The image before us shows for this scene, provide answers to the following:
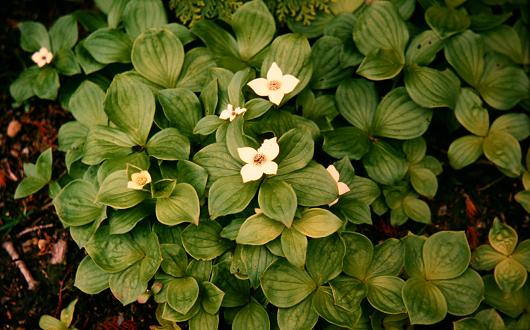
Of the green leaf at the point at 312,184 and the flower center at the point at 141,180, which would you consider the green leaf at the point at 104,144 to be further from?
the green leaf at the point at 312,184

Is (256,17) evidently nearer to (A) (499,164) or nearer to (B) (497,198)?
(A) (499,164)

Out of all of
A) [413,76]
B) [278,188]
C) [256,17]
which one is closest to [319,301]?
[278,188]

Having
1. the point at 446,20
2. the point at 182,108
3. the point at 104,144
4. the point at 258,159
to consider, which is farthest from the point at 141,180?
the point at 446,20

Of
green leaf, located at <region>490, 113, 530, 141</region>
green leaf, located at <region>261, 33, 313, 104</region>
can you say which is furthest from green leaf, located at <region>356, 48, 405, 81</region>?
green leaf, located at <region>490, 113, 530, 141</region>

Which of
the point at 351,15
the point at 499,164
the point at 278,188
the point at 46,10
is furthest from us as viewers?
the point at 46,10

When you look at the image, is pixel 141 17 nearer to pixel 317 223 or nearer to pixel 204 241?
pixel 204 241

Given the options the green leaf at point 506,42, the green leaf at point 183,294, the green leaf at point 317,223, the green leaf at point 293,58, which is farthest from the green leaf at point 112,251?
the green leaf at point 506,42
